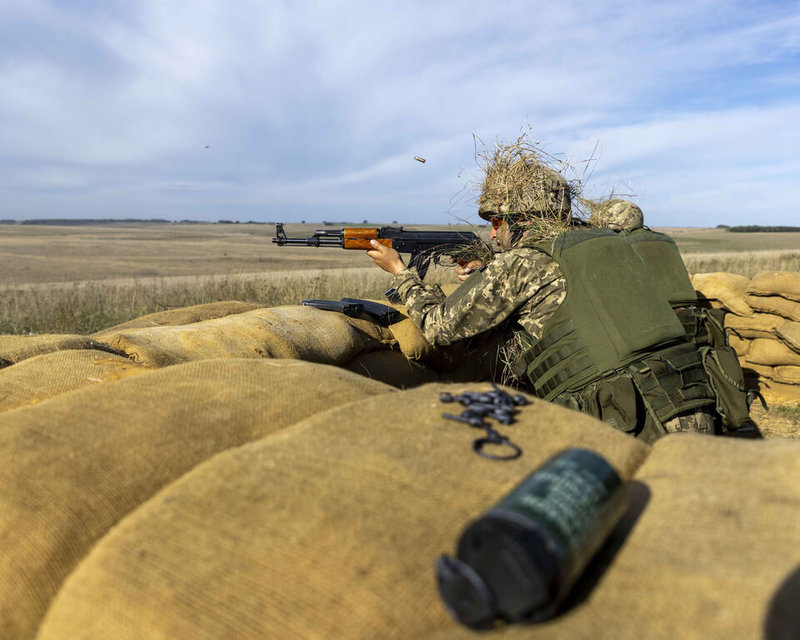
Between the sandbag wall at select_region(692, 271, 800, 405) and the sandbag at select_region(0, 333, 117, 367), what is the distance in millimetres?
6372

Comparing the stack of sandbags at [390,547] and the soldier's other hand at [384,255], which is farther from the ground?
the soldier's other hand at [384,255]

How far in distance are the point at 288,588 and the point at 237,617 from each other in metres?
0.11

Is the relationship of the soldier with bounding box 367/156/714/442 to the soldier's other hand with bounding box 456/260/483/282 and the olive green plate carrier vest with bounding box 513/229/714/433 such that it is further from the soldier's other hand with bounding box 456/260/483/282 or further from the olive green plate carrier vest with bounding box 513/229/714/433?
the soldier's other hand with bounding box 456/260/483/282

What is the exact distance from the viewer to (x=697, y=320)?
3.95 meters

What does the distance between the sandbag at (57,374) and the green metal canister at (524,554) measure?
6.70ft

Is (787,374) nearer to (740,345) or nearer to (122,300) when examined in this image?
(740,345)

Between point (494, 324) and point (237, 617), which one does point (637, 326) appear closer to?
point (494, 324)

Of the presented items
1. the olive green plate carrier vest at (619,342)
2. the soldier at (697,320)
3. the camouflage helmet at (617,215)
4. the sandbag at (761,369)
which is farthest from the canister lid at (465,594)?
the sandbag at (761,369)

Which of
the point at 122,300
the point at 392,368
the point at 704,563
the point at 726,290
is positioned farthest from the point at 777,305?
the point at 122,300

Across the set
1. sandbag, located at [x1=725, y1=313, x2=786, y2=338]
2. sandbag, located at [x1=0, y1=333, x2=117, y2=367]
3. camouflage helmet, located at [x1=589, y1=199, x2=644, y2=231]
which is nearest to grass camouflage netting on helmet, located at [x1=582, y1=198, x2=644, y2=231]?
camouflage helmet, located at [x1=589, y1=199, x2=644, y2=231]

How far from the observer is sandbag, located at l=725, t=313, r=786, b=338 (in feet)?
22.0

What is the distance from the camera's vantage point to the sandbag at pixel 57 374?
236cm

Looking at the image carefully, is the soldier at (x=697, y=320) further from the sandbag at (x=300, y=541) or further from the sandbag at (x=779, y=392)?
the sandbag at (x=779, y=392)

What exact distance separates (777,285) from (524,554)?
6.79 meters
